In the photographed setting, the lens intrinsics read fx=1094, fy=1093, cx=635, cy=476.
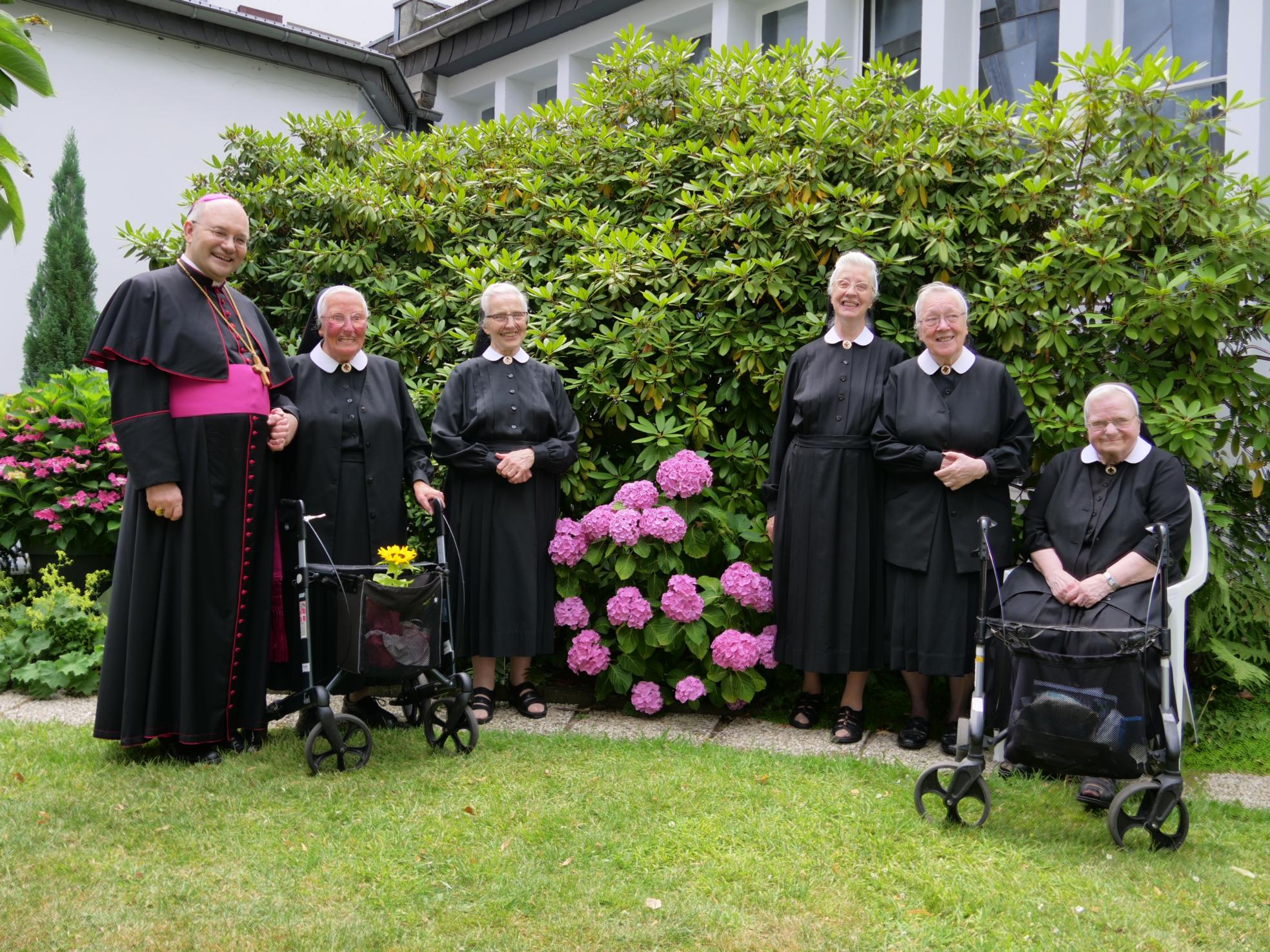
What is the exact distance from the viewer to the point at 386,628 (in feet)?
13.9

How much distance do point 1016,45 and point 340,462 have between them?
716 cm

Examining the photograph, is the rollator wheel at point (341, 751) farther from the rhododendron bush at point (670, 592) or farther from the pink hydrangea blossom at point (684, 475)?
the pink hydrangea blossom at point (684, 475)

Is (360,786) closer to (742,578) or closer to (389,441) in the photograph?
(389,441)

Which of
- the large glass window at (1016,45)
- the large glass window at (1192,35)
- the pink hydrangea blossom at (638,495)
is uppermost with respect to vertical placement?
the large glass window at (1016,45)

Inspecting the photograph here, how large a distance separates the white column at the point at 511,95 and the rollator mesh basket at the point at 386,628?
10.9m

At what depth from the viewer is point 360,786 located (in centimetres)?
412

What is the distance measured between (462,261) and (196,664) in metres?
2.96

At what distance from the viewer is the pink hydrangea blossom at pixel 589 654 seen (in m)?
5.39

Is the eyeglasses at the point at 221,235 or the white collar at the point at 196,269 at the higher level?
the eyeglasses at the point at 221,235

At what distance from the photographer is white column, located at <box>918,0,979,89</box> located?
9.11m

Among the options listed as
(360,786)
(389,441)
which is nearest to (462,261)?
(389,441)

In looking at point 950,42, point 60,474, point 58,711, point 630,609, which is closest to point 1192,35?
point 950,42

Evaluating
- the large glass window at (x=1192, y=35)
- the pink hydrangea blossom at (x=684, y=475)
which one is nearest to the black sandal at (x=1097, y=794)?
the pink hydrangea blossom at (x=684, y=475)

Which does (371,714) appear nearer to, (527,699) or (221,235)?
(527,699)
